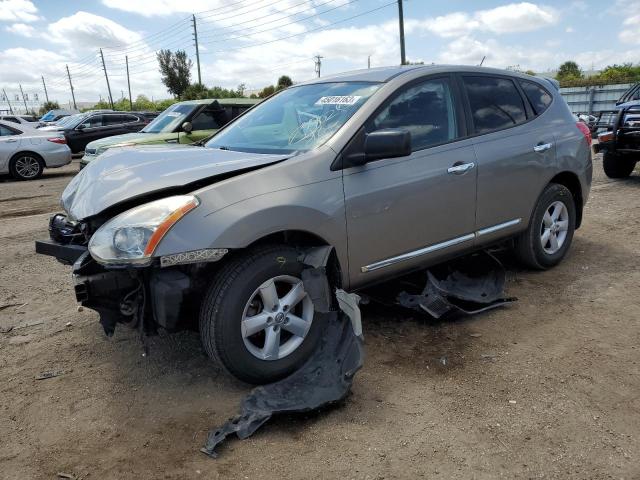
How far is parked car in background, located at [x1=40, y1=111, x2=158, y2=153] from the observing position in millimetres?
16406

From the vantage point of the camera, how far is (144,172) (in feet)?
9.91

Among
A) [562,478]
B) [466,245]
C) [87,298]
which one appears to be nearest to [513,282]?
[466,245]

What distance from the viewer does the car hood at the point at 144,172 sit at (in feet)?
9.30

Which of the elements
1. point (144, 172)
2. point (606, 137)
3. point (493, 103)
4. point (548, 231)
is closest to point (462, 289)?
point (548, 231)

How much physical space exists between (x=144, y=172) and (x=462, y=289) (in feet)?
8.17

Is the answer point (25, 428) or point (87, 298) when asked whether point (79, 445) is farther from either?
point (87, 298)

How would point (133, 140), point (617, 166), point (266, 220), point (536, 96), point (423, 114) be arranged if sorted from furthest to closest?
1. point (617, 166)
2. point (133, 140)
3. point (536, 96)
4. point (423, 114)
5. point (266, 220)

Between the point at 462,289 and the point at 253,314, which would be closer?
the point at 253,314

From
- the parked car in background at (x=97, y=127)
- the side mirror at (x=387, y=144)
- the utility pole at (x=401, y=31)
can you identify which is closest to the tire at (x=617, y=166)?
the side mirror at (x=387, y=144)

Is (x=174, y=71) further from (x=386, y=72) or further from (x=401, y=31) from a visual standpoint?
(x=386, y=72)

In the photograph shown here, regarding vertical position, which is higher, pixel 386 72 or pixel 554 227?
pixel 386 72

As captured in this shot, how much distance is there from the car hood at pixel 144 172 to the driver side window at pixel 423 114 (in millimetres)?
836

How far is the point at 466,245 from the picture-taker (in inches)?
153

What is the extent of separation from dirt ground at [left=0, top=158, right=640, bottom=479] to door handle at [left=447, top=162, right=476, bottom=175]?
3.61 ft
